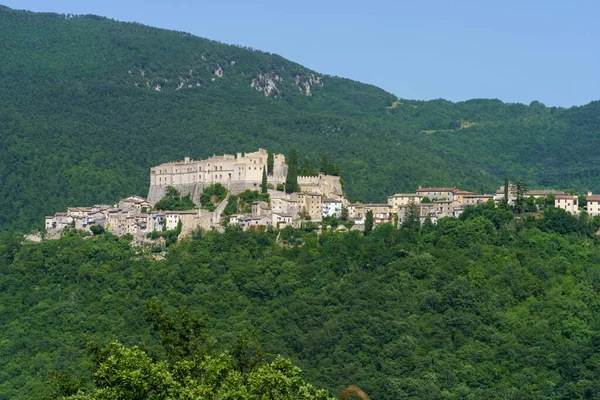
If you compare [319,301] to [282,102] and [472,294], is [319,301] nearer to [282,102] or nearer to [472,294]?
[472,294]

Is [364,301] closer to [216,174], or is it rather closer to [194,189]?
[216,174]

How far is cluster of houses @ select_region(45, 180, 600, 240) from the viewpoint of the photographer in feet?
280

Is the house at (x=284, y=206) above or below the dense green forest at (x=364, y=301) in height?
above

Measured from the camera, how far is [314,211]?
8669cm

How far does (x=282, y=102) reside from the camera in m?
181

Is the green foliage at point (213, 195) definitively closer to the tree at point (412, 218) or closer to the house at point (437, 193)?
the tree at point (412, 218)

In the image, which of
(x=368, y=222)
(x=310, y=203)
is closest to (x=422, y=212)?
(x=368, y=222)

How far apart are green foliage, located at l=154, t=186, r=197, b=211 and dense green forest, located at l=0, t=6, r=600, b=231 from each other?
82.8 ft

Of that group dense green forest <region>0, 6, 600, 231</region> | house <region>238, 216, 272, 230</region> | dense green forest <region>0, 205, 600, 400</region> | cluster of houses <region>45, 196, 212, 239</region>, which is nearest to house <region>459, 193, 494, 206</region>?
dense green forest <region>0, 205, 600, 400</region>

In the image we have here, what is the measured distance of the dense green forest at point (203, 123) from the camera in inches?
5103

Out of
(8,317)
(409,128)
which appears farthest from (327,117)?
(8,317)

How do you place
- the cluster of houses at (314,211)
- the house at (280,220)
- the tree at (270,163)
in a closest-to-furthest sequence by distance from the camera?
1. the house at (280,220)
2. the cluster of houses at (314,211)
3. the tree at (270,163)

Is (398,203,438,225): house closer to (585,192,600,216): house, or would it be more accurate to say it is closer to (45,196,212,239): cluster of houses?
(585,192,600,216): house

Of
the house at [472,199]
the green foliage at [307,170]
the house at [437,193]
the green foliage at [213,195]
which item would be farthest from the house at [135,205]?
the house at [472,199]
